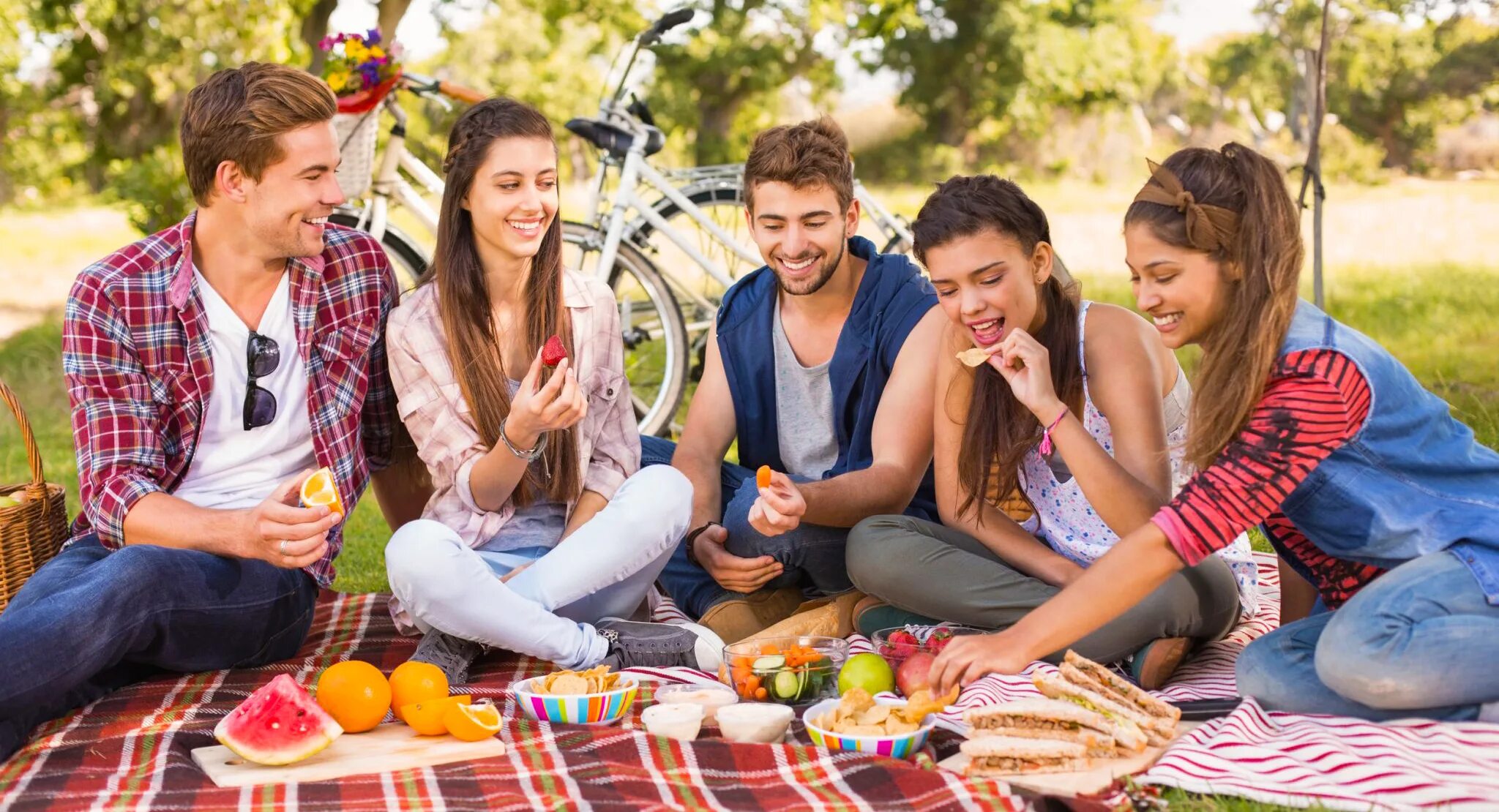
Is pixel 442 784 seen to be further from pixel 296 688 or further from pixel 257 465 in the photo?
pixel 257 465

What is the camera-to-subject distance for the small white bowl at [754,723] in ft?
10.2

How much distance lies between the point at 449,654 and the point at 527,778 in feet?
2.88

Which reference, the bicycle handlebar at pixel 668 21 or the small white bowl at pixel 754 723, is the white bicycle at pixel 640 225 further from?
the small white bowl at pixel 754 723

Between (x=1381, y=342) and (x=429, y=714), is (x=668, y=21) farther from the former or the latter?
(x=1381, y=342)

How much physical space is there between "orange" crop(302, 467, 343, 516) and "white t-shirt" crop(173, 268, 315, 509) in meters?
0.48

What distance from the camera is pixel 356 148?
240 inches

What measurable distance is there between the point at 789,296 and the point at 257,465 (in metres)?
1.64

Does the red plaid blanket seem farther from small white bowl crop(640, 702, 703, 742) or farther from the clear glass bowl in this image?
the clear glass bowl

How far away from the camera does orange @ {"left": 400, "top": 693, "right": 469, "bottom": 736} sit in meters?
3.16

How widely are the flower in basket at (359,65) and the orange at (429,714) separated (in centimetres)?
366

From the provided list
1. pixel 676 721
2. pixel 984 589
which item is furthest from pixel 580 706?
pixel 984 589

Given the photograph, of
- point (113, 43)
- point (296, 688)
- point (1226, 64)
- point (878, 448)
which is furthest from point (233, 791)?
point (1226, 64)

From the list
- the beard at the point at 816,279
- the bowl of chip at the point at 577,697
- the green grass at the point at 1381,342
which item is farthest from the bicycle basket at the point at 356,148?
the bowl of chip at the point at 577,697

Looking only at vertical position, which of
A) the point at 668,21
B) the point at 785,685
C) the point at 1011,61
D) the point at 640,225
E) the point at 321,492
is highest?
the point at 1011,61
